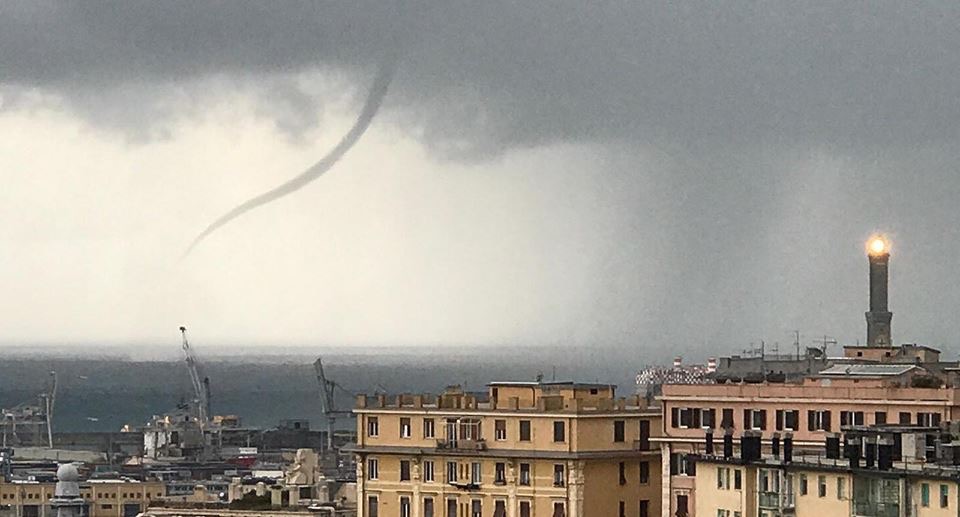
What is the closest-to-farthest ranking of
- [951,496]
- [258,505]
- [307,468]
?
1. [951,496]
2. [258,505]
3. [307,468]

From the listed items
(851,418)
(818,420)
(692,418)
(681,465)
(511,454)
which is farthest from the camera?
(511,454)

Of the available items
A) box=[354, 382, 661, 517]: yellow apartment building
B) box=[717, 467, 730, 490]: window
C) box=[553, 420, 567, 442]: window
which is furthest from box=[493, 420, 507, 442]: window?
box=[717, 467, 730, 490]: window

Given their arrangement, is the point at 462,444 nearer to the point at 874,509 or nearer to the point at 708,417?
the point at 708,417

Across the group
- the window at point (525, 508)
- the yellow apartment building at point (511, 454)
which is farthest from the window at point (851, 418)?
the window at point (525, 508)

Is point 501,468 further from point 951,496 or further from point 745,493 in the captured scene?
point 951,496

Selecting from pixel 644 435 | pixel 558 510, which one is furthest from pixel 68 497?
pixel 644 435

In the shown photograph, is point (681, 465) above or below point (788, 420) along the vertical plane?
below

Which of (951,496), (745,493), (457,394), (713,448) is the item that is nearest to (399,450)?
(457,394)

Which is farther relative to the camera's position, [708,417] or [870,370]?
[870,370]
